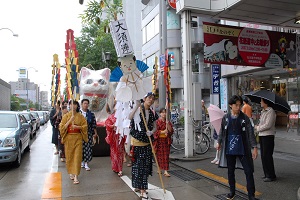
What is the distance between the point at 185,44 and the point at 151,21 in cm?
1939

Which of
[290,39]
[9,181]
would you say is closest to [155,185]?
[9,181]

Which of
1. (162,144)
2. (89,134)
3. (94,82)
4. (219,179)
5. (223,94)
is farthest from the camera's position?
(223,94)

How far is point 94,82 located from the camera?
10.2 metres

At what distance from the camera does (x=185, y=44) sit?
839 cm

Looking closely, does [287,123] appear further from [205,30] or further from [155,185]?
[155,185]

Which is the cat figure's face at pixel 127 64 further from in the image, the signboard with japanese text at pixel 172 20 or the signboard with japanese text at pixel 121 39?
the signboard with japanese text at pixel 172 20

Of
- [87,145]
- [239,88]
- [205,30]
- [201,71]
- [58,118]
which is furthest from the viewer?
[201,71]

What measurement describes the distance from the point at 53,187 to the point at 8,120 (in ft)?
13.3

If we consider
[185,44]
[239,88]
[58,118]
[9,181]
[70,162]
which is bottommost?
[9,181]

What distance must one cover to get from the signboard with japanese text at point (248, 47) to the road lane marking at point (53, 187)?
4.92 metres

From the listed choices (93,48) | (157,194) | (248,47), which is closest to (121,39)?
(157,194)

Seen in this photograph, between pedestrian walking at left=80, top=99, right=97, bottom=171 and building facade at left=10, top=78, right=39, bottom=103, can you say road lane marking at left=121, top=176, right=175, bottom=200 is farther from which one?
building facade at left=10, top=78, right=39, bottom=103

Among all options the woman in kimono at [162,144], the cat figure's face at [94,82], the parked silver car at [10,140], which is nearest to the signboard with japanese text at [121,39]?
the woman in kimono at [162,144]

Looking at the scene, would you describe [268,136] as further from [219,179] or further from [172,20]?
[172,20]
